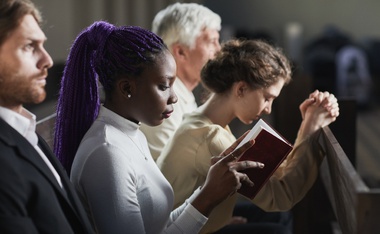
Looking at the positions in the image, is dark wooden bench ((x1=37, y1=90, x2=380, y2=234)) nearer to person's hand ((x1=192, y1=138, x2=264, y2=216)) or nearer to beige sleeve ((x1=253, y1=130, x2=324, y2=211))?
beige sleeve ((x1=253, y1=130, x2=324, y2=211))

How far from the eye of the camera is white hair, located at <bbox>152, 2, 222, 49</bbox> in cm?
277

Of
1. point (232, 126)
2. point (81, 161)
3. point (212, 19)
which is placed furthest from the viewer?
point (232, 126)

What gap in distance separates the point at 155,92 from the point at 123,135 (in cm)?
12

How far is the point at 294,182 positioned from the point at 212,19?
35.0 inches

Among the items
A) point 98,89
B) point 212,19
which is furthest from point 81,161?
point 212,19

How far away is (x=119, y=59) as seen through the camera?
5.52ft

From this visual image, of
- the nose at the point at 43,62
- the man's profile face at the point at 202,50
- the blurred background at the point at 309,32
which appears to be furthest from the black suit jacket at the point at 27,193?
the blurred background at the point at 309,32

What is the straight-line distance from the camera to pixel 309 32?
1136 cm

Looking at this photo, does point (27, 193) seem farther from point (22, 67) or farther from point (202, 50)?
point (202, 50)

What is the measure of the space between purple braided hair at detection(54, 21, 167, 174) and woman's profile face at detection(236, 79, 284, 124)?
1.56 ft

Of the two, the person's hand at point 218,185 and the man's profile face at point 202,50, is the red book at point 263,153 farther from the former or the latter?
the man's profile face at point 202,50

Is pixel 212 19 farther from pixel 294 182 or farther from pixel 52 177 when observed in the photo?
pixel 52 177

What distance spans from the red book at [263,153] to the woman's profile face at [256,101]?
0.21 metres

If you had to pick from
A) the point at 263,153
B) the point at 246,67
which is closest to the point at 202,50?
the point at 246,67
